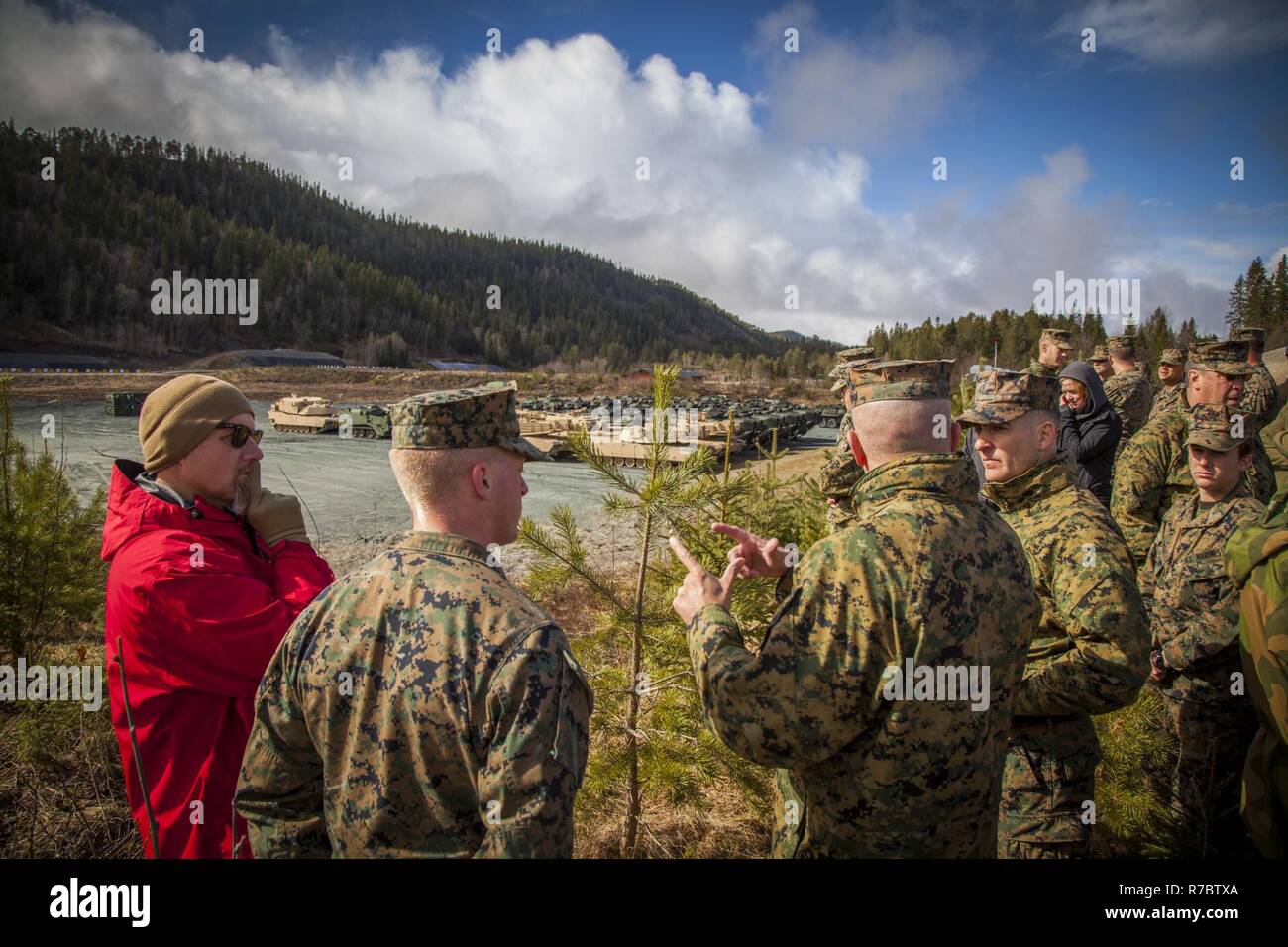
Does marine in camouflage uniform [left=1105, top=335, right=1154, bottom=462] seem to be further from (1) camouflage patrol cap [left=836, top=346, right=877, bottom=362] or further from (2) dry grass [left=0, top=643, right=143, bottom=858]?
(2) dry grass [left=0, top=643, right=143, bottom=858]

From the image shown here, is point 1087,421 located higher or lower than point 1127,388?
lower

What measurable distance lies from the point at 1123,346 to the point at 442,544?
8.16 m

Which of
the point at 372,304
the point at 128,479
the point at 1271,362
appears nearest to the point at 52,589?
the point at 128,479

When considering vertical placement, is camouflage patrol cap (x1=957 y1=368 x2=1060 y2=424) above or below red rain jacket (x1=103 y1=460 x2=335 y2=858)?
above

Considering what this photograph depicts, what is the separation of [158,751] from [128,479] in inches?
34.8

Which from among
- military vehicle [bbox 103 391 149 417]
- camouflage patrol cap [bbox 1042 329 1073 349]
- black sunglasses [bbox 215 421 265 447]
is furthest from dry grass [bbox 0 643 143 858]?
military vehicle [bbox 103 391 149 417]

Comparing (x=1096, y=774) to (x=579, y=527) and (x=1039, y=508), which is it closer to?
(x=1039, y=508)

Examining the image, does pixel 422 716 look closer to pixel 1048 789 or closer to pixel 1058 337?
pixel 1048 789

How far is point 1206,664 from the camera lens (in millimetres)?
3471

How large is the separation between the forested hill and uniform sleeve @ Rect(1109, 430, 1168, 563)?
6385 centimetres

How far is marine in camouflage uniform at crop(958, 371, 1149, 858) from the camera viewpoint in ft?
7.84

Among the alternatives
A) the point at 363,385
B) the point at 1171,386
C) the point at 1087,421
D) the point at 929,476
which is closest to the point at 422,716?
the point at 929,476

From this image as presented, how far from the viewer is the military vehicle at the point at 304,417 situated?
90.2 feet

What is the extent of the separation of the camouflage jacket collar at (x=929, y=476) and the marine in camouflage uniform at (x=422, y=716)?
1026 millimetres
